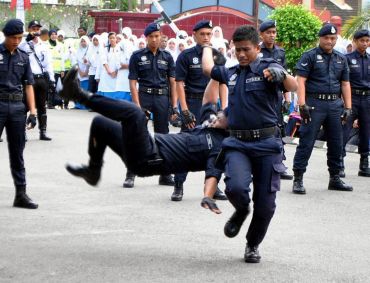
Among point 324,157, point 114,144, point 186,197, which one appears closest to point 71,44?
point 324,157

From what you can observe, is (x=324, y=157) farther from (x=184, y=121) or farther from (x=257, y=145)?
(x=257, y=145)

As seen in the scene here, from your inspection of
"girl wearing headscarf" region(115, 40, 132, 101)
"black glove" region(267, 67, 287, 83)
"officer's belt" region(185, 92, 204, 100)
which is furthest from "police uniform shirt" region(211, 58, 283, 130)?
"girl wearing headscarf" region(115, 40, 132, 101)

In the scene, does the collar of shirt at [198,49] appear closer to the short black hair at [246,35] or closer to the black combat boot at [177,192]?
the black combat boot at [177,192]

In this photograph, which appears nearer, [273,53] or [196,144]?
[196,144]

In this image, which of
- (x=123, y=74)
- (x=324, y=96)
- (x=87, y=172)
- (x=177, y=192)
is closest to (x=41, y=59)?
(x=123, y=74)

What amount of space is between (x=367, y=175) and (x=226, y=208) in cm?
412

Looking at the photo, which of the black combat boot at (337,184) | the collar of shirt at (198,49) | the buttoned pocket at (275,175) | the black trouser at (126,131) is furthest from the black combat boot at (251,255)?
the black combat boot at (337,184)

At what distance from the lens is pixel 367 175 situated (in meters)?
15.3

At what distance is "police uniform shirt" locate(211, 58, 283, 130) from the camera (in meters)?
8.62

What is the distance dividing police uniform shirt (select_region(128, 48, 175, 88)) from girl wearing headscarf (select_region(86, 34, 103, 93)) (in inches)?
559

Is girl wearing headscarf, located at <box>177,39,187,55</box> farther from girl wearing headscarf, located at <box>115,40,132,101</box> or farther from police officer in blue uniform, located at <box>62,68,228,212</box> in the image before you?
police officer in blue uniform, located at <box>62,68,228,212</box>

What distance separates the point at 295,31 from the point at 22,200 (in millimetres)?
12355

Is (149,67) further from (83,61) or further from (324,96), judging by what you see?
(83,61)

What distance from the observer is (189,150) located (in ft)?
29.4
